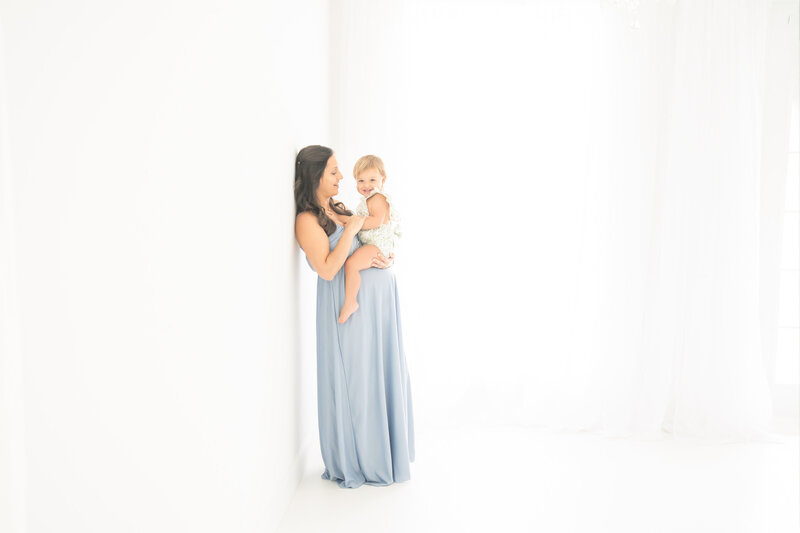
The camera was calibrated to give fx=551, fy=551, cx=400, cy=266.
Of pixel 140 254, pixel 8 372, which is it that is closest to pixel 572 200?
pixel 140 254

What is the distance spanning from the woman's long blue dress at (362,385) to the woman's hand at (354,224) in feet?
0.24

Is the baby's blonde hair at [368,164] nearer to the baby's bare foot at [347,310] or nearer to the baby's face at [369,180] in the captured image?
the baby's face at [369,180]

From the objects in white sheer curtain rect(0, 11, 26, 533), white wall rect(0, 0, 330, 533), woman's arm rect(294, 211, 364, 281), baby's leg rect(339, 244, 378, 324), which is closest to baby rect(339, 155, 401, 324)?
baby's leg rect(339, 244, 378, 324)

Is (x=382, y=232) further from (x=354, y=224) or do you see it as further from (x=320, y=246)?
(x=320, y=246)

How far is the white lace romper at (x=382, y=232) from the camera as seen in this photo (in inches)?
94.8

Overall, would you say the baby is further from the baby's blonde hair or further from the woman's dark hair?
the woman's dark hair

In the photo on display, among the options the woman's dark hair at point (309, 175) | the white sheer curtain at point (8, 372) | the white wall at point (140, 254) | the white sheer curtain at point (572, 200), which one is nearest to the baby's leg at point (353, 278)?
the woman's dark hair at point (309, 175)

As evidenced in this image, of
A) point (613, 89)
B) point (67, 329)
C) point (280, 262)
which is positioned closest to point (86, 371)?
point (67, 329)

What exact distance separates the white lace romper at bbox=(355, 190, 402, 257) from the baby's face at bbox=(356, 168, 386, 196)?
0.09 ft

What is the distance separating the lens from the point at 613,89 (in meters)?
3.07

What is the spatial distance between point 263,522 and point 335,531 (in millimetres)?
308

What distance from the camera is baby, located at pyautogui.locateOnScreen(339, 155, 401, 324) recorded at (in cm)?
235

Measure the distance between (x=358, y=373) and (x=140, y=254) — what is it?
1.56 m

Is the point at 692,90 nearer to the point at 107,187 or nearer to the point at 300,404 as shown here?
the point at 300,404
